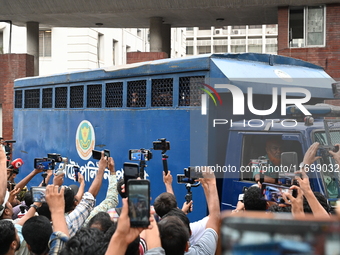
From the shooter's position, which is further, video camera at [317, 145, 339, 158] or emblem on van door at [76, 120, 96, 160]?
A: emblem on van door at [76, 120, 96, 160]

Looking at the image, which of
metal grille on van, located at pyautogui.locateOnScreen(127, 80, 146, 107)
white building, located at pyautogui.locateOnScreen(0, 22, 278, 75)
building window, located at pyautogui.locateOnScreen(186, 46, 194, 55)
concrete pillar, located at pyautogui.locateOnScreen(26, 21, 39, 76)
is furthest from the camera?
building window, located at pyautogui.locateOnScreen(186, 46, 194, 55)

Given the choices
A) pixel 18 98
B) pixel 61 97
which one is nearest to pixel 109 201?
pixel 61 97

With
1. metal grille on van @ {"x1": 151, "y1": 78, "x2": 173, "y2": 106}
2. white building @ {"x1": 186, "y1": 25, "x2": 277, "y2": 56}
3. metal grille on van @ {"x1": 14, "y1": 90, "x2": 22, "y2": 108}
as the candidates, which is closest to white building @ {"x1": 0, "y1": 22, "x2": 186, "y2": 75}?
metal grille on van @ {"x1": 14, "y1": 90, "x2": 22, "y2": 108}

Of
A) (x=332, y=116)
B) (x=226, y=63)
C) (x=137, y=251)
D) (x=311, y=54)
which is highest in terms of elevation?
(x=311, y=54)

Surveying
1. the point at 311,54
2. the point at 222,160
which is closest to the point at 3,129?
the point at 311,54

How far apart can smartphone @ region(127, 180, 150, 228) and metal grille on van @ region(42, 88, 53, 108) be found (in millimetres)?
8708

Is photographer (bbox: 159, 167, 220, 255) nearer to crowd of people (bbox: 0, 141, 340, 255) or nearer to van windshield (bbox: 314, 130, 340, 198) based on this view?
crowd of people (bbox: 0, 141, 340, 255)

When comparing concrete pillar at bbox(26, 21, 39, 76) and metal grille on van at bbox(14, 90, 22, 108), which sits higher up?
concrete pillar at bbox(26, 21, 39, 76)

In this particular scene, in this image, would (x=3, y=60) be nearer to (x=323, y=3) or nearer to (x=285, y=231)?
(x=323, y=3)

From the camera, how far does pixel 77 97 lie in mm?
9680

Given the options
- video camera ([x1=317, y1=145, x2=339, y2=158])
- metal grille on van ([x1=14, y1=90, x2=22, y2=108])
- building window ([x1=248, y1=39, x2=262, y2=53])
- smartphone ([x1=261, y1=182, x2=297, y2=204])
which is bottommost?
smartphone ([x1=261, y1=182, x2=297, y2=204])

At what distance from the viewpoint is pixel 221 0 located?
52.1ft

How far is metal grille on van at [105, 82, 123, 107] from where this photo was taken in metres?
8.37

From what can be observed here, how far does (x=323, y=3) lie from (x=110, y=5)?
6.93m
